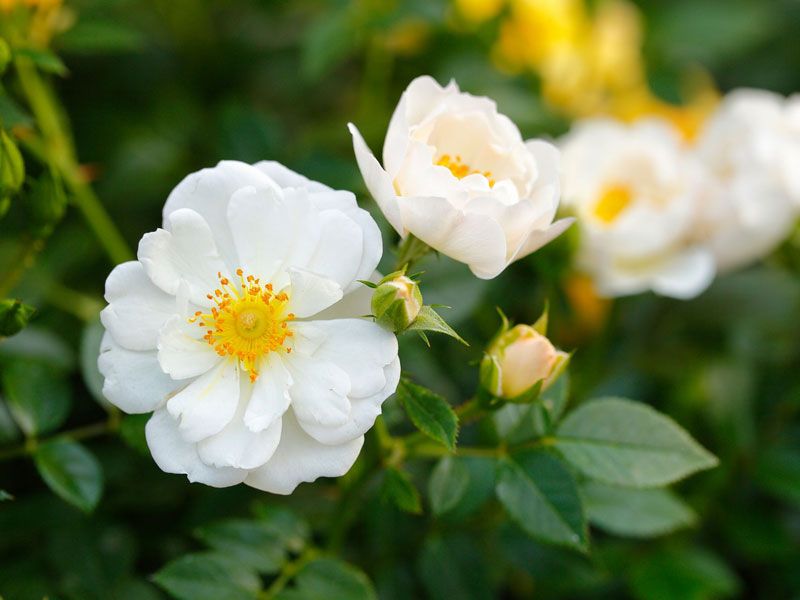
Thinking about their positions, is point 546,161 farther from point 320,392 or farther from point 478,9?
point 478,9

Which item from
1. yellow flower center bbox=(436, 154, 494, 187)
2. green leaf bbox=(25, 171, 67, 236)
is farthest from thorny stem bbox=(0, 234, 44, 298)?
yellow flower center bbox=(436, 154, 494, 187)

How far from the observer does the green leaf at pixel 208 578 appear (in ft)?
2.53

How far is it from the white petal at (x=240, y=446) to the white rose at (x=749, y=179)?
0.83m

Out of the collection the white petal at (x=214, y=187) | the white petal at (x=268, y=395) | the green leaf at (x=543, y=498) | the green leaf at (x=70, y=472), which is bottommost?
the green leaf at (x=543, y=498)

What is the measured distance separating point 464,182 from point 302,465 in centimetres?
30

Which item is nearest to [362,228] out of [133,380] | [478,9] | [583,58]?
[133,380]

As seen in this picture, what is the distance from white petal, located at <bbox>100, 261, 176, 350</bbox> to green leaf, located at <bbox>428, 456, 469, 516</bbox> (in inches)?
13.2

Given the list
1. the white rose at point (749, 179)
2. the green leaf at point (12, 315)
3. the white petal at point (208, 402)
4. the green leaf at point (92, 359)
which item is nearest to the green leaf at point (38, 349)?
the green leaf at point (92, 359)

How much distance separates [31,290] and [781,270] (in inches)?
47.8

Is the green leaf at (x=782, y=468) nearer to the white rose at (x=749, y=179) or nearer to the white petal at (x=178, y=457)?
the white rose at (x=749, y=179)

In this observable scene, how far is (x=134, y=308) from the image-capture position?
2.30 feet

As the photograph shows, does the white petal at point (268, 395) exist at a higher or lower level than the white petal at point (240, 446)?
higher

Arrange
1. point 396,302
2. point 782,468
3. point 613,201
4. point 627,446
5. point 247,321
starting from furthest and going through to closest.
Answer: point 613,201
point 782,468
point 627,446
point 247,321
point 396,302

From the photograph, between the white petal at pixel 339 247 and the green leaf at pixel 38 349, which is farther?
the green leaf at pixel 38 349
